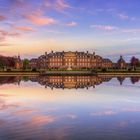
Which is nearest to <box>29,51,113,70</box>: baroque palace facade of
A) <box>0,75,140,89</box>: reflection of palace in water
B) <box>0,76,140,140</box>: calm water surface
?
<box>0,75,140,89</box>: reflection of palace in water

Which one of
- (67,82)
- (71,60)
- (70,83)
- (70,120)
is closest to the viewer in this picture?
(70,120)

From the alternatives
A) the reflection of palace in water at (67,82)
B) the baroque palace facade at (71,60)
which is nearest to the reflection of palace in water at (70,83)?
the reflection of palace in water at (67,82)

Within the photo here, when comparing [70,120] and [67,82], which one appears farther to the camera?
[67,82]

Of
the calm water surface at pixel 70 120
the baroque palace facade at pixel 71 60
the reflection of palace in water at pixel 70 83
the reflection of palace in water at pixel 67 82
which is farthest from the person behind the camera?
the baroque palace facade at pixel 71 60

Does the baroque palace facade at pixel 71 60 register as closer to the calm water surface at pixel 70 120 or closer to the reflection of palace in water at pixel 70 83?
→ the reflection of palace in water at pixel 70 83

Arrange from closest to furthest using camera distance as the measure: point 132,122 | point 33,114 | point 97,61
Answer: point 132,122, point 33,114, point 97,61

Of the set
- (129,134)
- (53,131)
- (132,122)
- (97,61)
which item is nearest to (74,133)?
(53,131)

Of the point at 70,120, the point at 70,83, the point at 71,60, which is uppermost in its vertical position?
the point at 71,60

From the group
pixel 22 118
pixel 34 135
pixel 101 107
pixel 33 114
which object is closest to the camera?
pixel 34 135

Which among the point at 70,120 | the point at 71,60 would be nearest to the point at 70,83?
the point at 70,120

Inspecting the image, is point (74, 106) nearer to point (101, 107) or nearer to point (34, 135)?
point (101, 107)

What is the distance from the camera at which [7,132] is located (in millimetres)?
10828

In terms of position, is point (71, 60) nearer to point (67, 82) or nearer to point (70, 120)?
point (67, 82)

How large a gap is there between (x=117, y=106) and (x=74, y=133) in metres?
Result: 6.35
